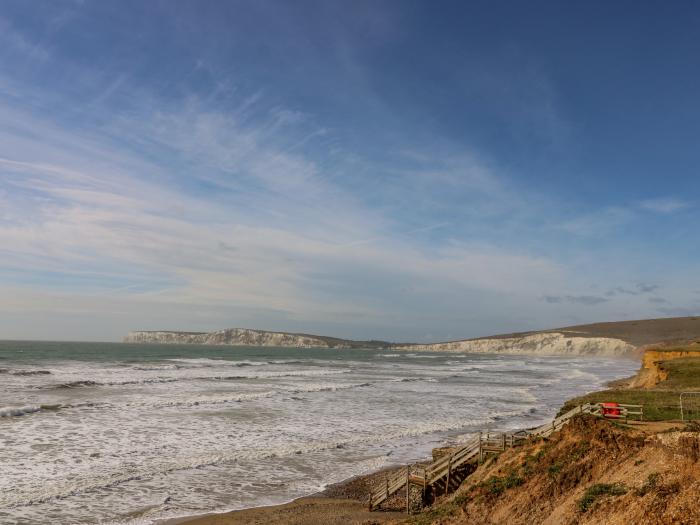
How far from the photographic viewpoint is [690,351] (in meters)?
58.1

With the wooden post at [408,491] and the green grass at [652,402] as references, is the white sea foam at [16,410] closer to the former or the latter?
the wooden post at [408,491]

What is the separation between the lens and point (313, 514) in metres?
16.1

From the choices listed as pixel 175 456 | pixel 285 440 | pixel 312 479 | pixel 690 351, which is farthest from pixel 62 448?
pixel 690 351

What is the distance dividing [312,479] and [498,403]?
2571 cm

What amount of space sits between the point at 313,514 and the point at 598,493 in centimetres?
876

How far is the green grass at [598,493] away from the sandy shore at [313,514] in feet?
21.0

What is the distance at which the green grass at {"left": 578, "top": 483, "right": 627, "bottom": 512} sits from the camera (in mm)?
10941

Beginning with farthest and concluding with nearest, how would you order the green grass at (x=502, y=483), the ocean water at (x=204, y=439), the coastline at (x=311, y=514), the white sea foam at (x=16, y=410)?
the white sea foam at (x=16, y=410)
the ocean water at (x=204, y=439)
the coastline at (x=311, y=514)
the green grass at (x=502, y=483)

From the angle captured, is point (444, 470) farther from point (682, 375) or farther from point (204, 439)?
point (682, 375)

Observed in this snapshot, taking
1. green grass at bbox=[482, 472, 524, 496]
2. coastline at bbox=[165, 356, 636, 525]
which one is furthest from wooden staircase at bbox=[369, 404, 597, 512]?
green grass at bbox=[482, 472, 524, 496]

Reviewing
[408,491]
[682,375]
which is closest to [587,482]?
[408,491]

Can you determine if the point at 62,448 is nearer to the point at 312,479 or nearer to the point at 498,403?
the point at 312,479

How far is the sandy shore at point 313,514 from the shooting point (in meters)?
15.5

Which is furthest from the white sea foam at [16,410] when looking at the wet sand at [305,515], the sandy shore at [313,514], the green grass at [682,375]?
the green grass at [682,375]
